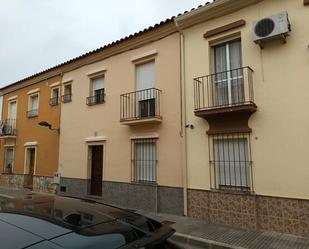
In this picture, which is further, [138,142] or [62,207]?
[138,142]

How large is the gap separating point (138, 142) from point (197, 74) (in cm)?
329

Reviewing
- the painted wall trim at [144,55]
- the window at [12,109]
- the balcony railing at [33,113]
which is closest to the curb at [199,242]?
the painted wall trim at [144,55]

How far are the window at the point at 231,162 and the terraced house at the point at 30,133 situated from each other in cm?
857

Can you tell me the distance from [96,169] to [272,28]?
8.54 meters

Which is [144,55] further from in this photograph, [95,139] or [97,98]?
[95,139]

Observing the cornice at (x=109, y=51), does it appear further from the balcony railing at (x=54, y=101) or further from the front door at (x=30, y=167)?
the front door at (x=30, y=167)

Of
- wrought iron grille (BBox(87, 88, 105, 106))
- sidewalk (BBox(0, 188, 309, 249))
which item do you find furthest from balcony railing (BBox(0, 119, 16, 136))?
sidewalk (BBox(0, 188, 309, 249))

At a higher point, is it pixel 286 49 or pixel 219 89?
pixel 286 49

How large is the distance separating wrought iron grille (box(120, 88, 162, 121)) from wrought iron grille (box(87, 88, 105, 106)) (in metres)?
1.35

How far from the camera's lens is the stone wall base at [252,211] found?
6.64 meters

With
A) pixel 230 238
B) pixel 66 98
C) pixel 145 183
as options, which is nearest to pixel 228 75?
pixel 230 238

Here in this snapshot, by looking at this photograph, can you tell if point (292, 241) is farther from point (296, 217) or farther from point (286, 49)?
point (286, 49)

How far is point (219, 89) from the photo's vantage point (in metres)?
8.39

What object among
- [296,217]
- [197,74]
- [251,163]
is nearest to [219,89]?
[197,74]
